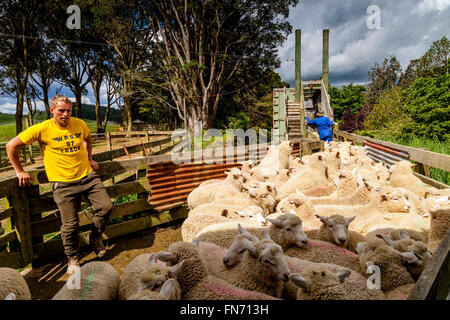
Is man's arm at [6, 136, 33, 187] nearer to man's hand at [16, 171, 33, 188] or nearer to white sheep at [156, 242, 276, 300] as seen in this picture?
man's hand at [16, 171, 33, 188]

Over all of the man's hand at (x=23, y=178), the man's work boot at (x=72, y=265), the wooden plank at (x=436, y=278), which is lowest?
the man's work boot at (x=72, y=265)

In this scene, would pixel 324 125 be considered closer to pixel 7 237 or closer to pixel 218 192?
pixel 218 192

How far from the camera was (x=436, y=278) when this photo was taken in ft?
3.37

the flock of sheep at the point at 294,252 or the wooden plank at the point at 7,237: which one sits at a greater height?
the flock of sheep at the point at 294,252

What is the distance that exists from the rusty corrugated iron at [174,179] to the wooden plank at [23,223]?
179 cm

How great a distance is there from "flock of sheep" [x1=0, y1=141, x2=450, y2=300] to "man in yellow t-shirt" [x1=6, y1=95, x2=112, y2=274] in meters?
1.45

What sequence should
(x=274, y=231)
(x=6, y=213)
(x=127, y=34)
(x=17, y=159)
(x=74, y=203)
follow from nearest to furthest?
(x=274, y=231) → (x=17, y=159) → (x=6, y=213) → (x=74, y=203) → (x=127, y=34)

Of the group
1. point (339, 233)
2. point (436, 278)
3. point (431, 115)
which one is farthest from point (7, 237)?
point (431, 115)

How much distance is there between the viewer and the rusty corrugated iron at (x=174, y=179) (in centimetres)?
467

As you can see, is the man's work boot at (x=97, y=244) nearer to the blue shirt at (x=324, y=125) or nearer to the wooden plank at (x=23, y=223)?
the wooden plank at (x=23, y=223)

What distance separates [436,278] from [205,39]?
2090 centimetres

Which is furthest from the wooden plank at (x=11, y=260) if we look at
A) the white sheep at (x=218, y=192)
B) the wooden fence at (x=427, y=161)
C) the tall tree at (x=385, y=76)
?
the tall tree at (x=385, y=76)

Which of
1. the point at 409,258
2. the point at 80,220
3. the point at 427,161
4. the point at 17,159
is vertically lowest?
the point at 80,220
